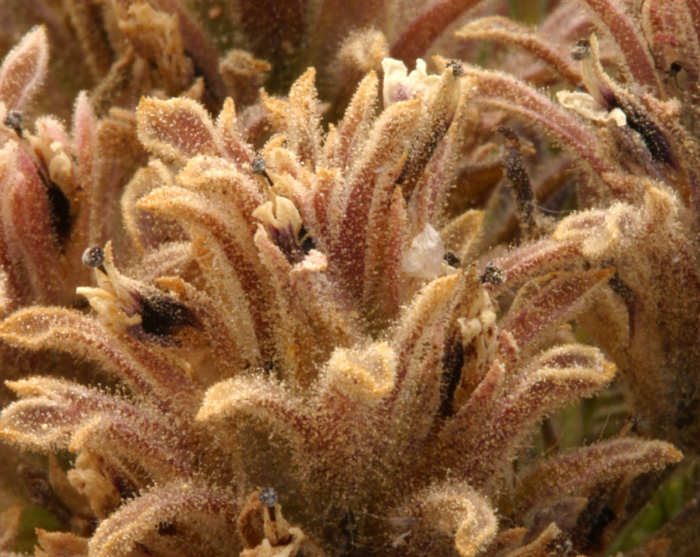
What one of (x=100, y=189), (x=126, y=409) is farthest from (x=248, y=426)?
(x=100, y=189)

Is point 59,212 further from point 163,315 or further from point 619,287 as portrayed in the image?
point 619,287

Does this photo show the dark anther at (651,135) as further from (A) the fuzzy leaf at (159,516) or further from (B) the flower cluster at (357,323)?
(A) the fuzzy leaf at (159,516)

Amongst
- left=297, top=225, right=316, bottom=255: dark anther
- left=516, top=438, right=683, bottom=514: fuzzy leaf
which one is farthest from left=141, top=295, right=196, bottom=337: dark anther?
left=516, top=438, right=683, bottom=514: fuzzy leaf

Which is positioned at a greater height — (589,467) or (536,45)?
(536,45)

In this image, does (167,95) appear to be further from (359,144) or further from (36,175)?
(359,144)

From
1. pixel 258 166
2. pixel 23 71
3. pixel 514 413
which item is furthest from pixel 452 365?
pixel 23 71

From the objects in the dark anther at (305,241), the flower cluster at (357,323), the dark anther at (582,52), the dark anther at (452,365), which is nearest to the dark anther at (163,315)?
the flower cluster at (357,323)
